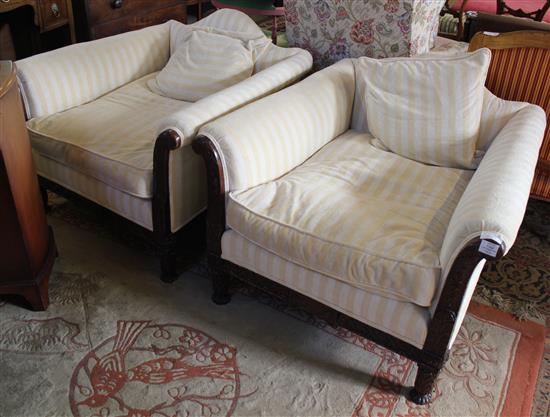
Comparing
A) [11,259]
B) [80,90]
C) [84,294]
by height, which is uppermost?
[80,90]

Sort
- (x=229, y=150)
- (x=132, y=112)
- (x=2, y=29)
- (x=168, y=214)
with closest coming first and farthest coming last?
(x=229, y=150) → (x=168, y=214) → (x=132, y=112) → (x=2, y=29)

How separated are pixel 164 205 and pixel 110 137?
373 millimetres

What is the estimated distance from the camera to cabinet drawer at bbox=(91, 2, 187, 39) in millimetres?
2926

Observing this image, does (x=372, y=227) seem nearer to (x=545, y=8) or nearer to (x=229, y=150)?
(x=229, y=150)

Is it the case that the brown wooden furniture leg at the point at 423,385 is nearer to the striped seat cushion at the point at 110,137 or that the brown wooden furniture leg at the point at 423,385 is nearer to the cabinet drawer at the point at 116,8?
the striped seat cushion at the point at 110,137

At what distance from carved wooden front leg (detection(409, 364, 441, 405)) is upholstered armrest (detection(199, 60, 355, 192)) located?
0.72 m

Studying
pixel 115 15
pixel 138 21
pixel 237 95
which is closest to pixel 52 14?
pixel 115 15

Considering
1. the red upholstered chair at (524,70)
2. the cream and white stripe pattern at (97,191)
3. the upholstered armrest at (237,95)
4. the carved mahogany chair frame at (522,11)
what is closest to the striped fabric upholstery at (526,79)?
the red upholstered chair at (524,70)

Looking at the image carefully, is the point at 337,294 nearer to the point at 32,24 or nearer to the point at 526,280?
the point at 526,280

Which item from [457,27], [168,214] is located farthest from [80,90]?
[457,27]

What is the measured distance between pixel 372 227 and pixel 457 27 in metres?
3.16

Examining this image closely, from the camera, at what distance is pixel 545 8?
384cm

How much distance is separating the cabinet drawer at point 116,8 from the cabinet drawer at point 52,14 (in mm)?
135

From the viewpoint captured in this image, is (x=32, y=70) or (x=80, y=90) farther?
(x=80, y=90)
